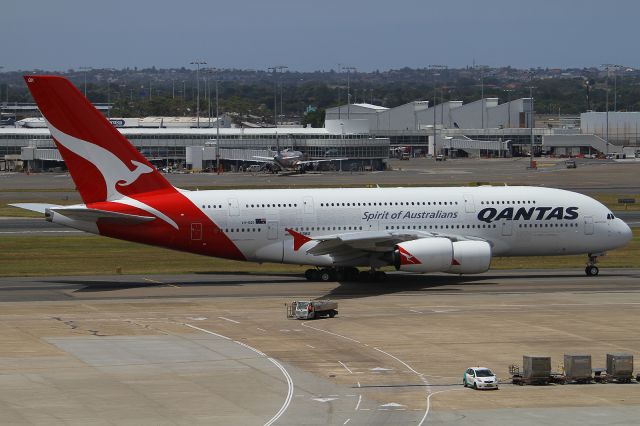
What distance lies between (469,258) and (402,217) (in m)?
5.02

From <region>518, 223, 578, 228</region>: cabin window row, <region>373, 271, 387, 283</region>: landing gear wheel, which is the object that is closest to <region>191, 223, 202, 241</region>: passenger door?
<region>373, 271, 387, 283</region>: landing gear wheel

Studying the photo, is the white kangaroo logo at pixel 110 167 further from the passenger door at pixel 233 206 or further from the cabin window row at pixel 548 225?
the cabin window row at pixel 548 225

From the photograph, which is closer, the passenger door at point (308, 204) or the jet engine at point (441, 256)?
the jet engine at point (441, 256)

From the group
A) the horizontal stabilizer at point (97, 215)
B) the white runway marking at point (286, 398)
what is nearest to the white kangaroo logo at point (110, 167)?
the horizontal stabilizer at point (97, 215)

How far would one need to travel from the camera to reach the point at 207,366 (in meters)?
39.9

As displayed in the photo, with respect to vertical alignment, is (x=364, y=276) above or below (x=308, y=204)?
below

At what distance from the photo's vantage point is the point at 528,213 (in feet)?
209

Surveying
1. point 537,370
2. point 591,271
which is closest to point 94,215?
point 591,271

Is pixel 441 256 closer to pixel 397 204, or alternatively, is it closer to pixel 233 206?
pixel 397 204

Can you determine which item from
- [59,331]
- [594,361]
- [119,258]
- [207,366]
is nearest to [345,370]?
[207,366]

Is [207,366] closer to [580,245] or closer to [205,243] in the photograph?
[205,243]

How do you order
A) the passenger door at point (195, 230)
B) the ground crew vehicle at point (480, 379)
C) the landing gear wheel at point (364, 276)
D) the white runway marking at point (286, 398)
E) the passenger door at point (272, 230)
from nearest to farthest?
the white runway marking at point (286, 398) → the ground crew vehicle at point (480, 379) → the passenger door at point (195, 230) → the passenger door at point (272, 230) → the landing gear wheel at point (364, 276)

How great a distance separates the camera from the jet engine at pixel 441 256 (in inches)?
2331

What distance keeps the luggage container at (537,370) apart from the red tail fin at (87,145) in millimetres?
30628
